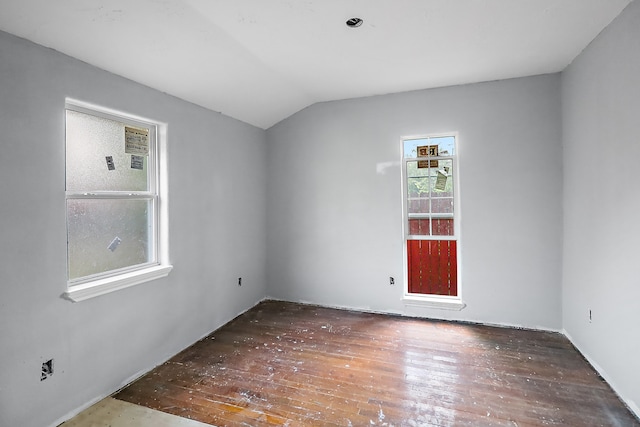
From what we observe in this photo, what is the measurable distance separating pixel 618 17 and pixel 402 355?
306cm

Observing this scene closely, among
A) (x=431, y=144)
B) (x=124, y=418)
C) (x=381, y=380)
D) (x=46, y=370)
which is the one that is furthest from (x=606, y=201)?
(x=46, y=370)

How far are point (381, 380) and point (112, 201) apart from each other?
8.32 feet

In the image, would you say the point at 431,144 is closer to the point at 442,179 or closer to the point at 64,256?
the point at 442,179

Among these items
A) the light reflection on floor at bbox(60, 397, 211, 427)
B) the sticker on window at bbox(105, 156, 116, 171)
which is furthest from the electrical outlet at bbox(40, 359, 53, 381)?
the sticker on window at bbox(105, 156, 116, 171)

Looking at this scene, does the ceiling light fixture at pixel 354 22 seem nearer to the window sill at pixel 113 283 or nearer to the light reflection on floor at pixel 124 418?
the window sill at pixel 113 283

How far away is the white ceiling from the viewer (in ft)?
6.58

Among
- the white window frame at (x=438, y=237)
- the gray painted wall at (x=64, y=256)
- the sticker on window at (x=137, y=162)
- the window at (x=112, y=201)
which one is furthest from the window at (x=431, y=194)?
the sticker on window at (x=137, y=162)

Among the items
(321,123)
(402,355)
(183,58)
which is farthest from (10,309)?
(321,123)

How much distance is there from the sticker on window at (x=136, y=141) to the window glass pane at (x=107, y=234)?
42 cm

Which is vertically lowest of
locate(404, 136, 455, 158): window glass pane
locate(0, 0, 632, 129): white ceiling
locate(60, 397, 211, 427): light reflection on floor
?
locate(60, 397, 211, 427): light reflection on floor

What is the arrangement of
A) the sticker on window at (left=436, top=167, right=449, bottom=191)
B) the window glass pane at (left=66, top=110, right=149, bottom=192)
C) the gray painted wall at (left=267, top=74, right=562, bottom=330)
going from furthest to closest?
the sticker on window at (left=436, top=167, right=449, bottom=191) < the gray painted wall at (left=267, top=74, right=562, bottom=330) < the window glass pane at (left=66, top=110, right=149, bottom=192)

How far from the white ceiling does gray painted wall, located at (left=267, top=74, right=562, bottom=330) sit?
0.43 metres

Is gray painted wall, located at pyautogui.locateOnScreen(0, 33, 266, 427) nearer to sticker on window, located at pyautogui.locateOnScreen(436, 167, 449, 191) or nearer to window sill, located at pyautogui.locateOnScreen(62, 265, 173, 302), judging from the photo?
window sill, located at pyautogui.locateOnScreen(62, 265, 173, 302)

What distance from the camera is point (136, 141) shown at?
9.19 feet
